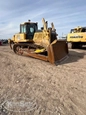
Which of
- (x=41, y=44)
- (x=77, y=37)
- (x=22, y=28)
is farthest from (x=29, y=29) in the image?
(x=77, y=37)

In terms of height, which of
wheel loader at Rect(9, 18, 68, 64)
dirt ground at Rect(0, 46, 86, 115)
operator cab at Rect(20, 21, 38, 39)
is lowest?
dirt ground at Rect(0, 46, 86, 115)

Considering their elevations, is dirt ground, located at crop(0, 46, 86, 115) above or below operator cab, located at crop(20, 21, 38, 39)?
below

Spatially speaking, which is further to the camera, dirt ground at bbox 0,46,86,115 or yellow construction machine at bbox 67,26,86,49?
yellow construction machine at bbox 67,26,86,49

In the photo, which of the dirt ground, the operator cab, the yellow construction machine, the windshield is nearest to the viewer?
the dirt ground

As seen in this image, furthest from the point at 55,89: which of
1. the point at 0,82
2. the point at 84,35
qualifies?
the point at 84,35

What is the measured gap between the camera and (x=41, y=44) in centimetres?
1045

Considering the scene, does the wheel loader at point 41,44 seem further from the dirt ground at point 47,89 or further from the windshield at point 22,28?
the dirt ground at point 47,89

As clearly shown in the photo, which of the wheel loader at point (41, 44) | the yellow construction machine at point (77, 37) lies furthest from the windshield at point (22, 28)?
the yellow construction machine at point (77, 37)

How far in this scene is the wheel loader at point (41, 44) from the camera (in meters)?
9.10

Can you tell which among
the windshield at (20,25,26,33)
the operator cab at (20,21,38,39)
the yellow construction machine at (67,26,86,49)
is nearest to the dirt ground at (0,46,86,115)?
the operator cab at (20,21,38,39)

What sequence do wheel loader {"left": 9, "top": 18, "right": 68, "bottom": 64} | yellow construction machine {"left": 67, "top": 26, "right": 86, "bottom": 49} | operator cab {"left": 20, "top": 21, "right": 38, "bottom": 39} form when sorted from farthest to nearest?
yellow construction machine {"left": 67, "top": 26, "right": 86, "bottom": 49}
operator cab {"left": 20, "top": 21, "right": 38, "bottom": 39}
wheel loader {"left": 9, "top": 18, "right": 68, "bottom": 64}

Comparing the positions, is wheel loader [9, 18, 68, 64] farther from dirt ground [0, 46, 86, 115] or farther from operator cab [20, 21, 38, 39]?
dirt ground [0, 46, 86, 115]

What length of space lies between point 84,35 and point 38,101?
37.0 ft

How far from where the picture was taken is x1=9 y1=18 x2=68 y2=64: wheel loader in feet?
29.9
